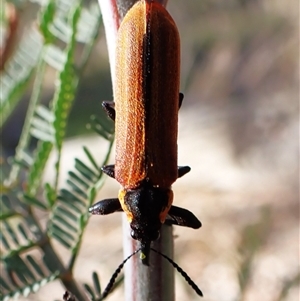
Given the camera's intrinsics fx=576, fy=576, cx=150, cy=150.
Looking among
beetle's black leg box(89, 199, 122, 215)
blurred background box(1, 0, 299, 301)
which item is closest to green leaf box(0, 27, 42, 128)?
beetle's black leg box(89, 199, 122, 215)

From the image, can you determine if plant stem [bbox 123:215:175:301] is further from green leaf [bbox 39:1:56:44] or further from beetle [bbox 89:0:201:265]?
green leaf [bbox 39:1:56:44]

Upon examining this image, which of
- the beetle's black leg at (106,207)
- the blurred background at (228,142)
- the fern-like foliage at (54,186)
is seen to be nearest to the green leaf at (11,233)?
the fern-like foliage at (54,186)

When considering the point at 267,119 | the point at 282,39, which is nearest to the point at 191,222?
the point at 267,119

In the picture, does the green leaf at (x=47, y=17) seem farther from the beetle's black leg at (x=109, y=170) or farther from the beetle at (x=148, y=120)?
the beetle's black leg at (x=109, y=170)

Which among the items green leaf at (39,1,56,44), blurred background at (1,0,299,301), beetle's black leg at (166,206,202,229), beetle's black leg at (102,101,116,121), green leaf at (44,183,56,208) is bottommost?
beetle's black leg at (166,206,202,229)

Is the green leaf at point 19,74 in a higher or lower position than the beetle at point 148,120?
higher

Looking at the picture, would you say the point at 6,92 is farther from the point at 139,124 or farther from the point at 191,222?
the point at 191,222
